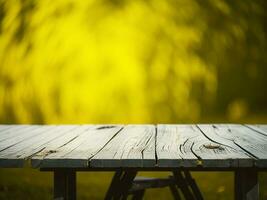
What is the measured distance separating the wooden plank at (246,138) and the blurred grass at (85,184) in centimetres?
145

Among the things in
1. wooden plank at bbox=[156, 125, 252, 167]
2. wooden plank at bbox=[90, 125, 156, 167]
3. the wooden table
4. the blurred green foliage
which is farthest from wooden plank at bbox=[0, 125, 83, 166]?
the blurred green foliage

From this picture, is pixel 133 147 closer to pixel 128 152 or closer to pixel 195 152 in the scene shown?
pixel 128 152

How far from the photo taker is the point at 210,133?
2.49 m

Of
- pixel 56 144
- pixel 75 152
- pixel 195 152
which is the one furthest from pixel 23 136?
pixel 195 152

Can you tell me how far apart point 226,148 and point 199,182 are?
7.88 ft

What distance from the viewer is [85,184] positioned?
4.38m

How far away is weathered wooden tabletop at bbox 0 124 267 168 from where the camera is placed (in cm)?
168

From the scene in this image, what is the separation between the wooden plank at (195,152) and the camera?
168 centimetres

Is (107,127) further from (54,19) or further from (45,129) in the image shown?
(54,19)

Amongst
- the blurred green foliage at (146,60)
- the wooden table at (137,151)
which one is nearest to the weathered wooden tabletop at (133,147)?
the wooden table at (137,151)

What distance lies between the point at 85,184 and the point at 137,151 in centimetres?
261

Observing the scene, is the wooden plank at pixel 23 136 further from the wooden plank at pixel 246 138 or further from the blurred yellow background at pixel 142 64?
the blurred yellow background at pixel 142 64

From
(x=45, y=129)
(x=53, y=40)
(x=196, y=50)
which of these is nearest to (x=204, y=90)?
(x=196, y=50)

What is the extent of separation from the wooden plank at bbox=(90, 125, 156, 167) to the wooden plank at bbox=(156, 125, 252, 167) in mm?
37
